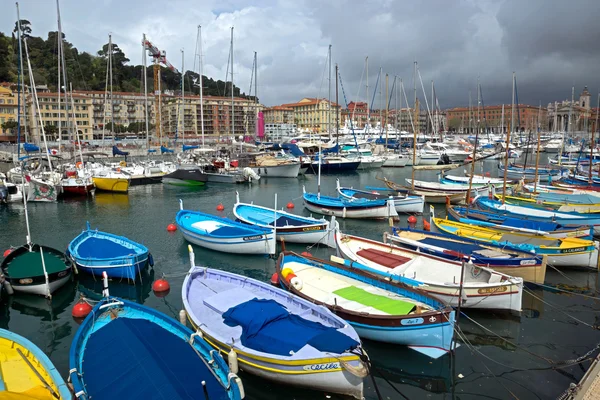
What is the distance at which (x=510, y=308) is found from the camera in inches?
576

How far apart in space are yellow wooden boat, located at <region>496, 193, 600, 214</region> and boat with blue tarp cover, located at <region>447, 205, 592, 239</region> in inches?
179

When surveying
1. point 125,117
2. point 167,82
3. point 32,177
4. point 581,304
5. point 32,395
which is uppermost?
point 167,82

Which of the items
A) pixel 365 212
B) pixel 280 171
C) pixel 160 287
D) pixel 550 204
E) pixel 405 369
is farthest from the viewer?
pixel 280 171

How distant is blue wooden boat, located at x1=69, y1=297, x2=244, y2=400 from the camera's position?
8727 mm

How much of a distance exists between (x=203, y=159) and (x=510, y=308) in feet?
158

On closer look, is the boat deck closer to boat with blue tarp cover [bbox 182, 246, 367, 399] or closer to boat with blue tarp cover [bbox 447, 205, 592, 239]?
boat with blue tarp cover [bbox 182, 246, 367, 399]

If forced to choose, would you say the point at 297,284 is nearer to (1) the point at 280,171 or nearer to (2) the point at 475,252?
(2) the point at 475,252

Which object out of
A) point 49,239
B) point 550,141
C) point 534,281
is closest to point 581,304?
point 534,281

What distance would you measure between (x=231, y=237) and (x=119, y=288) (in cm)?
582

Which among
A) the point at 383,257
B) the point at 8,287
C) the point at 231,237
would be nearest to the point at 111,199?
the point at 231,237

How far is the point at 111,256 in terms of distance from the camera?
18.8 m

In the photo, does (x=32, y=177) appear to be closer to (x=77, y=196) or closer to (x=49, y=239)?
(x=77, y=196)

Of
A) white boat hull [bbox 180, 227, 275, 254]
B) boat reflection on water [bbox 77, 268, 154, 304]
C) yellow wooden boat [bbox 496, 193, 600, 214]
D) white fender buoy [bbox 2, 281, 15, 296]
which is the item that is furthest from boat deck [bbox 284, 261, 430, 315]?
yellow wooden boat [bbox 496, 193, 600, 214]

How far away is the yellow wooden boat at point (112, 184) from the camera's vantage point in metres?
42.2
